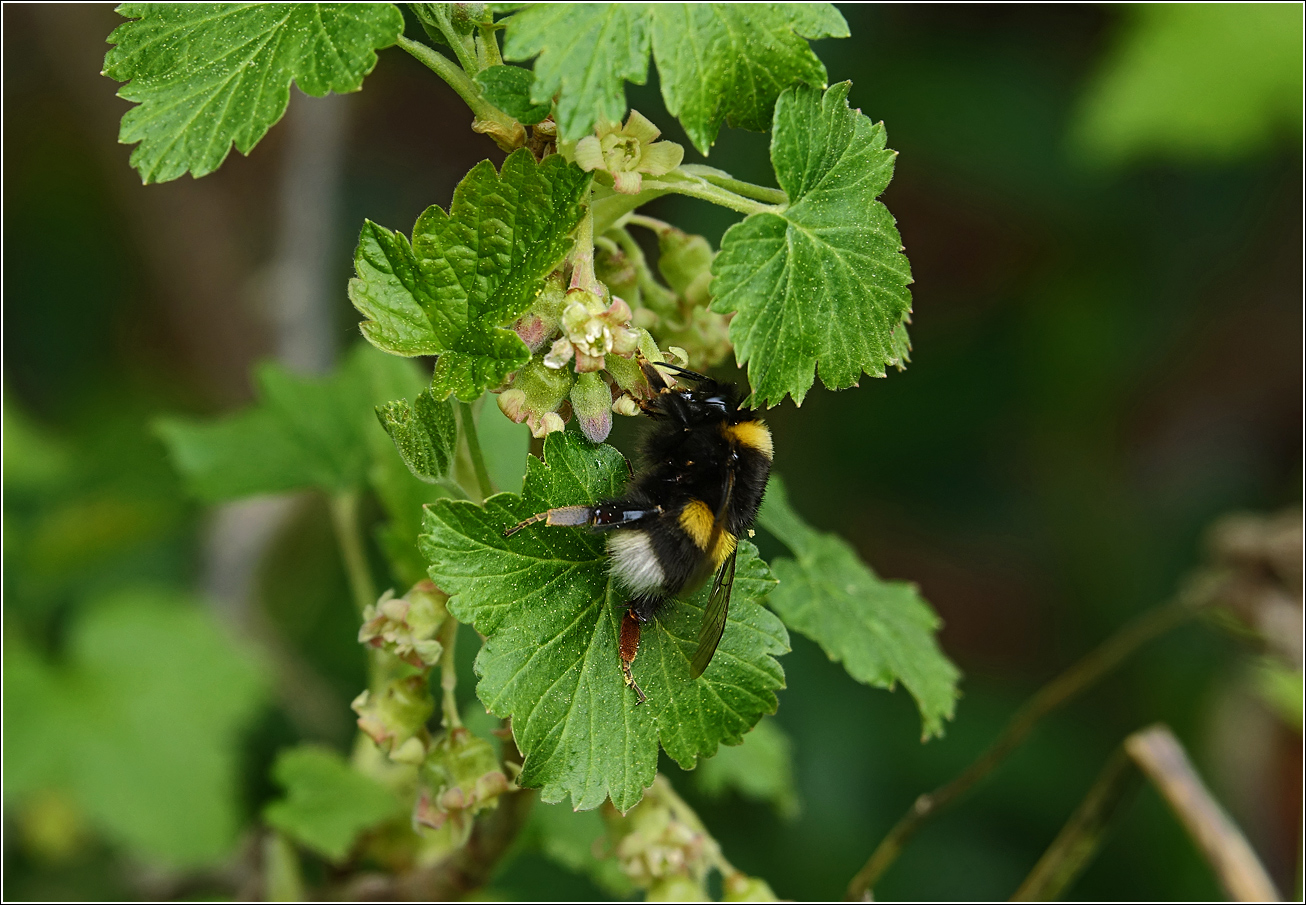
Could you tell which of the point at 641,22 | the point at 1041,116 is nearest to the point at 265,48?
the point at 641,22

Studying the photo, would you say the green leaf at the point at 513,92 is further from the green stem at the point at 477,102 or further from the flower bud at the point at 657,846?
the flower bud at the point at 657,846

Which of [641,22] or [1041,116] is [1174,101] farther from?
[641,22]

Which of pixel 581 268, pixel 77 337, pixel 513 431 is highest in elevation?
pixel 581 268

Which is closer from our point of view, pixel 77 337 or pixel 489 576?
pixel 489 576

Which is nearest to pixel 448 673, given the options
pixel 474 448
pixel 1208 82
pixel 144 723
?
pixel 474 448

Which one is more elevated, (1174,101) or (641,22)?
(641,22)
